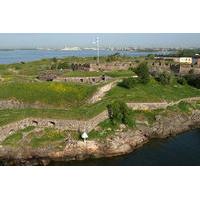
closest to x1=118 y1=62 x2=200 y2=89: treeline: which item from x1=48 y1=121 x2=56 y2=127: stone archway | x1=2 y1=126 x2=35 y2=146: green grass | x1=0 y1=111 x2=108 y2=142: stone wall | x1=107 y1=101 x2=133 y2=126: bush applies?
x1=107 y1=101 x2=133 y2=126: bush

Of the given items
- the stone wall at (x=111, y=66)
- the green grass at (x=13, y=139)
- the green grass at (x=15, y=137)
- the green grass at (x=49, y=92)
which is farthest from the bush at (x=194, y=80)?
the green grass at (x=13, y=139)

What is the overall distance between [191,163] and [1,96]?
2484 cm

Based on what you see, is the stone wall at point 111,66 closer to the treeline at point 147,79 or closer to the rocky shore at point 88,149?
the treeline at point 147,79

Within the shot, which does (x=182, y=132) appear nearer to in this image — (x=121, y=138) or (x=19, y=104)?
(x=121, y=138)

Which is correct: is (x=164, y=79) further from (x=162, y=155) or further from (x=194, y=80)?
(x=162, y=155)

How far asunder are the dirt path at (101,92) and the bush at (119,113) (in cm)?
644

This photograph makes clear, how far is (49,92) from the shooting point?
1955 inches

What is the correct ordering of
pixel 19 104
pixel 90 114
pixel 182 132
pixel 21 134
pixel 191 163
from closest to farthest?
pixel 191 163
pixel 21 134
pixel 90 114
pixel 182 132
pixel 19 104

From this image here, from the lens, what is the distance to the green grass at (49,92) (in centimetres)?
4862

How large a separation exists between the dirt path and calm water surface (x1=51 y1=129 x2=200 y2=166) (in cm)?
1022

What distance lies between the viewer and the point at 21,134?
37438 millimetres

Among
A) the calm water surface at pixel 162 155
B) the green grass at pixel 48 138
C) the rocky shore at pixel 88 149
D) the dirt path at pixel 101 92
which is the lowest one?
the calm water surface at pixel 162 155

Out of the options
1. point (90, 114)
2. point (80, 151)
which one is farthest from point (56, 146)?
point (90, 114)

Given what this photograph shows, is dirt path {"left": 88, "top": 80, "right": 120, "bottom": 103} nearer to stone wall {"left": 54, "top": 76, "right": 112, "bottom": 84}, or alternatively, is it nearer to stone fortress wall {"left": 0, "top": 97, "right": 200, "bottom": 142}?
stone wall {"left": 54, "top": 76, "right": 112, "bottom": 84}
